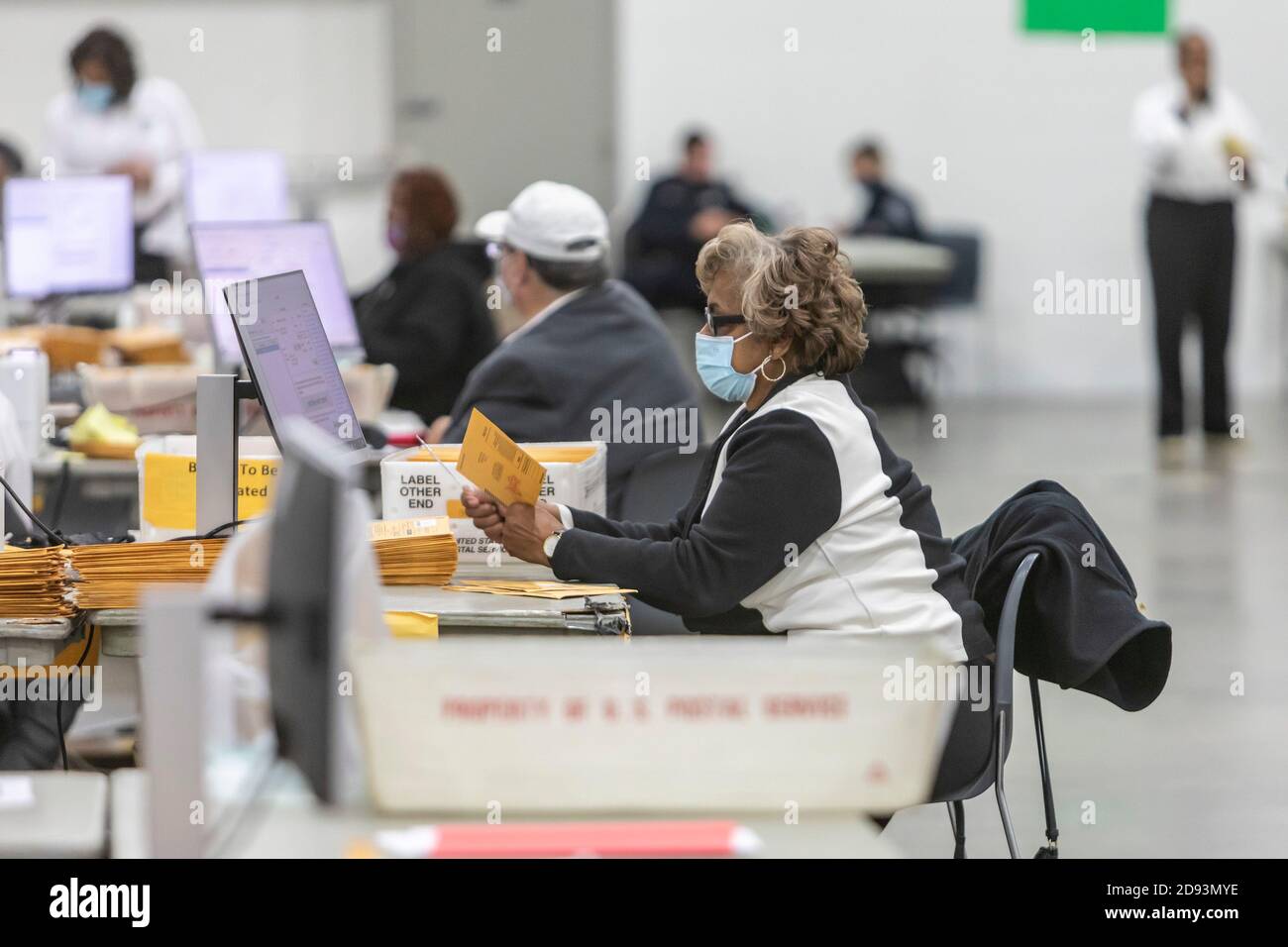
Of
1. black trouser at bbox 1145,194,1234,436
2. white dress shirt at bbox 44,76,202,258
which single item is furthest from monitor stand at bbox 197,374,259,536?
black trouser at bbox 1145,194,1234,436

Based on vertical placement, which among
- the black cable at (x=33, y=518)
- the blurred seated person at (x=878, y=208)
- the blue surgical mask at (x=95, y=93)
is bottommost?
the black cable at (x=33, y=518)

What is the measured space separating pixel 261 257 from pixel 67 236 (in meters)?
1.46

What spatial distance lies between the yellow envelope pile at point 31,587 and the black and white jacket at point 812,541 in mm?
731

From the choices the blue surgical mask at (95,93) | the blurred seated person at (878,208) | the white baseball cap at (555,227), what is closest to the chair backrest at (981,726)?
the white baseball cap at (555,227)

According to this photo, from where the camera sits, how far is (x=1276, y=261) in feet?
32.5

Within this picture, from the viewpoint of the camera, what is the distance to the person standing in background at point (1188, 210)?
25.5 feet

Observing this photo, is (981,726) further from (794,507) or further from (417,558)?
(417,558)

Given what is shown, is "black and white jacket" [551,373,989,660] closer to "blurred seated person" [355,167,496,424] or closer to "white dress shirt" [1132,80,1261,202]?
"blurred seated person" [355,167,496,424]

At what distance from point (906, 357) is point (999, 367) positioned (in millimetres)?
1041

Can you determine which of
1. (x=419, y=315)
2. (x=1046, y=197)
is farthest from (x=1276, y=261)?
(x=419, y=315)

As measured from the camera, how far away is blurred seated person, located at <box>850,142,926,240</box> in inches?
368

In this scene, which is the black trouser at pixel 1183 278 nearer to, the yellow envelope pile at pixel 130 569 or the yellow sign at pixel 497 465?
the yellow sign at pixel 497 465

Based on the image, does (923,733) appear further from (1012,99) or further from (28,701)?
(1012,99)

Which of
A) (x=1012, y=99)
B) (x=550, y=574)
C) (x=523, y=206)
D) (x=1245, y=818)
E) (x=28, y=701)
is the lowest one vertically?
(x=1245, y=818)
